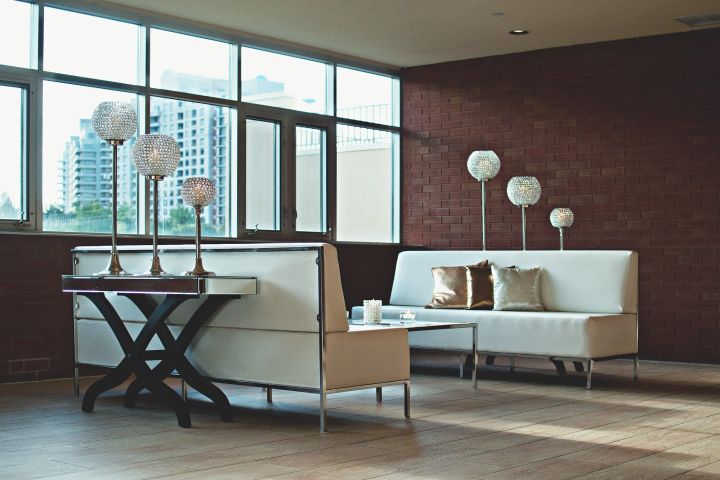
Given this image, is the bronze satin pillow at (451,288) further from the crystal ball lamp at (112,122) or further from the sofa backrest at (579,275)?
the crystal ball lamp at (112,122)

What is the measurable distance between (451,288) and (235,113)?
242 centimetres

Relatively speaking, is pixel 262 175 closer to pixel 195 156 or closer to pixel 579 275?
pixel 195 156

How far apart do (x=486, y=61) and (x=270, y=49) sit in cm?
208

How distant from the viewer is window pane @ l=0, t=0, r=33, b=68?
6824mm

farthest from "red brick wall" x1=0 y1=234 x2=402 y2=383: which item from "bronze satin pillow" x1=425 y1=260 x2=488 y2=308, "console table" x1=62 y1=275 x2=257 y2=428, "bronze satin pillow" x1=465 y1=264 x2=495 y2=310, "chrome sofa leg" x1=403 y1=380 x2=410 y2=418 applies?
"chrome sofa leg" x1=403 y1=380 x2=410 y2=418

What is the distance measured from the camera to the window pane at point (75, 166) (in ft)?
23.1

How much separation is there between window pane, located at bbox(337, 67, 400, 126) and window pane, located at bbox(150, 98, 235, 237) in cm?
146

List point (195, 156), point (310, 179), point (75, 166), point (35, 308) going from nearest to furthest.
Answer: point (35, 308), point (75, 166), point (195, 156), point (310, 179)

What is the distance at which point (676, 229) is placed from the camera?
828cm

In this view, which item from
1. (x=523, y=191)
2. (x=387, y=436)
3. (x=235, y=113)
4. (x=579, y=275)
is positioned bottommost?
(x=387, y=436)

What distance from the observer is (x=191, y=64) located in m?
8.04

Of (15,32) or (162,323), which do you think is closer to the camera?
(162,323)

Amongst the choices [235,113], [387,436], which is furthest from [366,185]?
[387,436]

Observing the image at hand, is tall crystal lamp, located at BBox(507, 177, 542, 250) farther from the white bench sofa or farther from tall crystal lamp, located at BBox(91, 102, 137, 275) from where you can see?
tall crystal lamp, located at BBox(91, 102, 137, 275)
